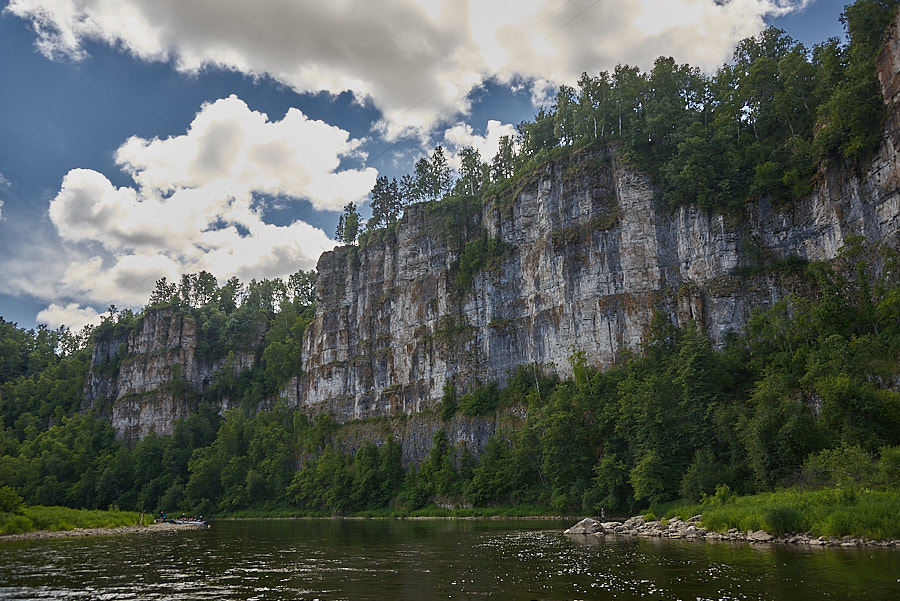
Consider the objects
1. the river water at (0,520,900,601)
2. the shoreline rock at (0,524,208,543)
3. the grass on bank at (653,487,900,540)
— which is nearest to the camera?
the river water at (0,520,900,601)

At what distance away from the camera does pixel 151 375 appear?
112 metres

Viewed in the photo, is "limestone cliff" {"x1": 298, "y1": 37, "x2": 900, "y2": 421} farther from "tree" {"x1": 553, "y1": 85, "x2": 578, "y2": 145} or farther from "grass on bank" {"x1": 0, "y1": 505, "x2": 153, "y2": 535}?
"grass on bank" {"x1": 0, "y1": 505, "x2": 153, "y2": 535}

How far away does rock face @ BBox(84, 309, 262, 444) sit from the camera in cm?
10775

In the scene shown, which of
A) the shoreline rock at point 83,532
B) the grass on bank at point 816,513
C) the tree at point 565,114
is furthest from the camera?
the tree at point 565,114

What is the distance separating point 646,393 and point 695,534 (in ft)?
54.0

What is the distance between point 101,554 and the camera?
101 feet

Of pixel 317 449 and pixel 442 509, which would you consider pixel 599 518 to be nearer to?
pixel 442 509

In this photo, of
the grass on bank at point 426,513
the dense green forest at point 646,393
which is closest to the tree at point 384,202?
the dense green forest at point 646,393

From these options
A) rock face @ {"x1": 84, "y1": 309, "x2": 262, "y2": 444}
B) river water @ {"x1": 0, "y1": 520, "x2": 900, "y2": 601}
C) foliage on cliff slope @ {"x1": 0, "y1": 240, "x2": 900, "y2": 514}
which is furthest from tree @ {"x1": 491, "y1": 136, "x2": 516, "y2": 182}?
river water @ {"x1": 0, "y1": 520, "x2": 900, "y2": 601}

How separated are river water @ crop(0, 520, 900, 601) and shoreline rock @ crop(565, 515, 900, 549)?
1349 millimetres

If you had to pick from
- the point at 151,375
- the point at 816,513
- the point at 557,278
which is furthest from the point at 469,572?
the point at 151,375

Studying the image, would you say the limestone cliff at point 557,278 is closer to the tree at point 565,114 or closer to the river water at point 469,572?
the tree at point 565,114

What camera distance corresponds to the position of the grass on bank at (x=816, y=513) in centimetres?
2209

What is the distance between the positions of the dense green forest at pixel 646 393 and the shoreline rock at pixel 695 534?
4468mm
